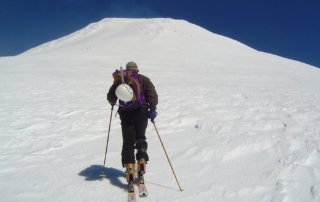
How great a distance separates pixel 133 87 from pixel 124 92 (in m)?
0.32

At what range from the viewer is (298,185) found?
498 cm

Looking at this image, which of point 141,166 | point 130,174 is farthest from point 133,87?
point 130,174

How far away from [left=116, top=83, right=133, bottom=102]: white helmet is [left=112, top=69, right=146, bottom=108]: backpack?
0.70ft

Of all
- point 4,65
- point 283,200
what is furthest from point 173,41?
point 283,200

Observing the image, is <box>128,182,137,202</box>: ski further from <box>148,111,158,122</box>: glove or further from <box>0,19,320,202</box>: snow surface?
<box>148,111,158,122</box>: glove

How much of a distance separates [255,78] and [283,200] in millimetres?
16663

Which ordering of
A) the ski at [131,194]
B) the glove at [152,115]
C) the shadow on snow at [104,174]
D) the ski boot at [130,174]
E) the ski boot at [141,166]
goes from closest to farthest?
1. the ski at [131,194]
2. the ski boot at [130,174]
3. the ski boot at [141,166]
4. the glove at [152,115]
5. the shadow on snow at [104,174]

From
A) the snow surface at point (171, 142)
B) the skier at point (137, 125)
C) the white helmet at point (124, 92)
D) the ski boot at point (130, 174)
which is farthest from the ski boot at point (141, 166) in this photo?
the white helmet at point (124, 92)

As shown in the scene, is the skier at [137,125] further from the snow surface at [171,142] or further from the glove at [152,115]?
the snow surface at [171,142]

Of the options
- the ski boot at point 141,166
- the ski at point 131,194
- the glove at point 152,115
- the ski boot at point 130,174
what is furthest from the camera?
the glove at point 152,115

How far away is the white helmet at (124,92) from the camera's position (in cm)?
513

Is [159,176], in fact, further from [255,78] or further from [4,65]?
[4,65]

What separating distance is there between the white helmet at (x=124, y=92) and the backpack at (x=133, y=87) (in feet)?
0.70

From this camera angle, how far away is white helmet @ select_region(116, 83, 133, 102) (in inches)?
202
